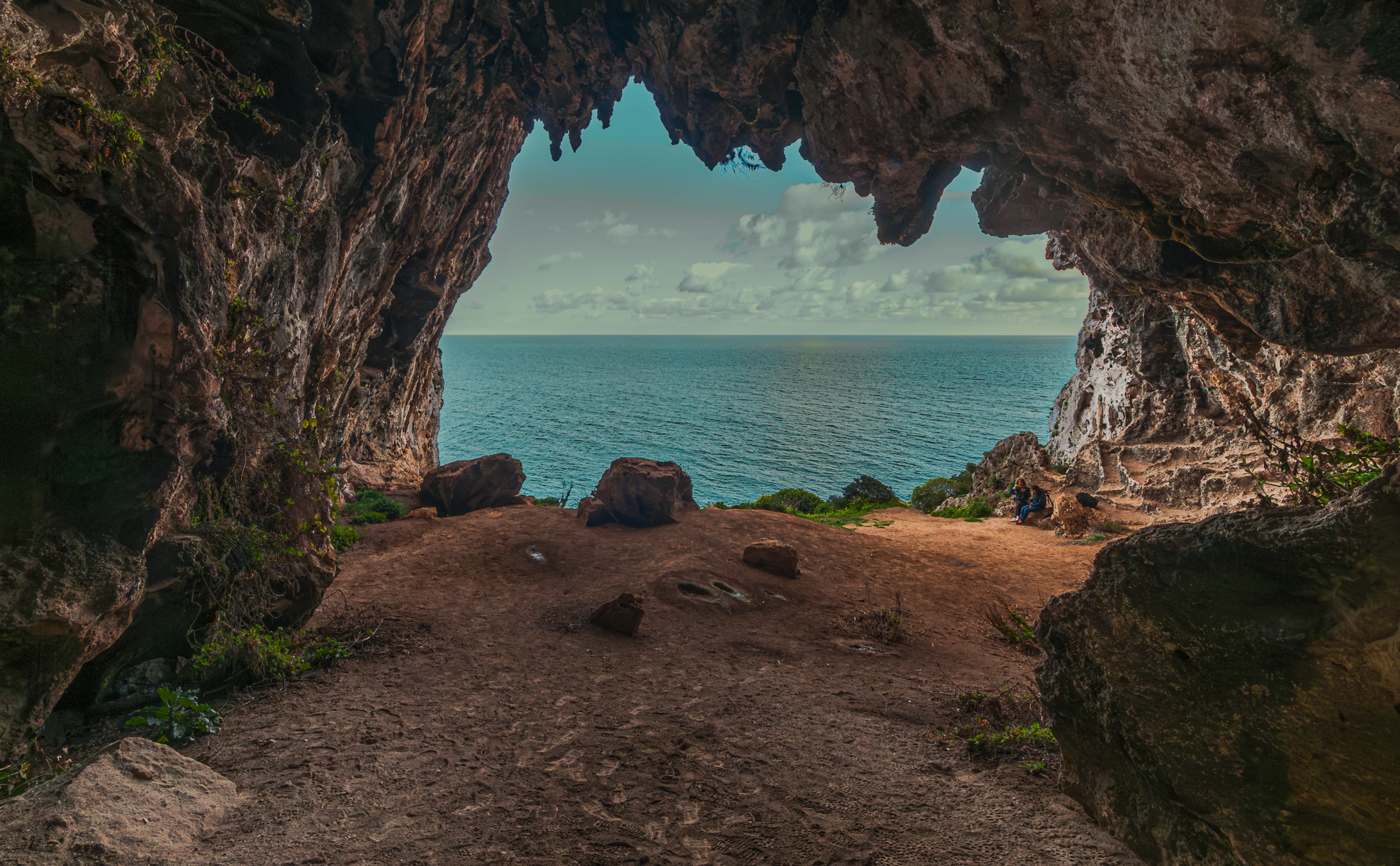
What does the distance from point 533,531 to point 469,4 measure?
542 inches

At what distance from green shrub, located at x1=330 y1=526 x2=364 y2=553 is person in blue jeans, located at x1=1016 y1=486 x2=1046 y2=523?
21.3 metres

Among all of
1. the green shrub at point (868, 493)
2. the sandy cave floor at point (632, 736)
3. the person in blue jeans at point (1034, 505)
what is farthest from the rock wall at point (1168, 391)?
the green shrub at point (868, 493)

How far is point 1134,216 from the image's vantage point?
30.7 ft

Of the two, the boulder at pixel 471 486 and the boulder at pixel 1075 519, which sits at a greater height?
the boulder at pixel 471 486

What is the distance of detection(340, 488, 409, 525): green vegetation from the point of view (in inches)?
667

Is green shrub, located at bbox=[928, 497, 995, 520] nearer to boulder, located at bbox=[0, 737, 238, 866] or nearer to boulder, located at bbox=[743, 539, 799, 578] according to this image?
boulder, located at bbox=[743, 539, 799, 578]

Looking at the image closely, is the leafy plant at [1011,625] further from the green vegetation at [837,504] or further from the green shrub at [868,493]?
the green shrub at [868,493]

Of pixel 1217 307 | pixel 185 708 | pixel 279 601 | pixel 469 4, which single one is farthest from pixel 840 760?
pixel 469 4

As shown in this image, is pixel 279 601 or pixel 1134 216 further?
pixel 1134 216

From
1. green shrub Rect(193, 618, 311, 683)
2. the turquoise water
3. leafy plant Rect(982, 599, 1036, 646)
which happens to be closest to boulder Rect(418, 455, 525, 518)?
green shrub Rect(193, 618, 311, 683)

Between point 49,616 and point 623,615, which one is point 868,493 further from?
point 49,616

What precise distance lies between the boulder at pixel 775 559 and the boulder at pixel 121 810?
10392 mm

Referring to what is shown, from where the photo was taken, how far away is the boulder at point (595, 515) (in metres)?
16.9

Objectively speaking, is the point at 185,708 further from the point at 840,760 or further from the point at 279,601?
the point at 840,760
